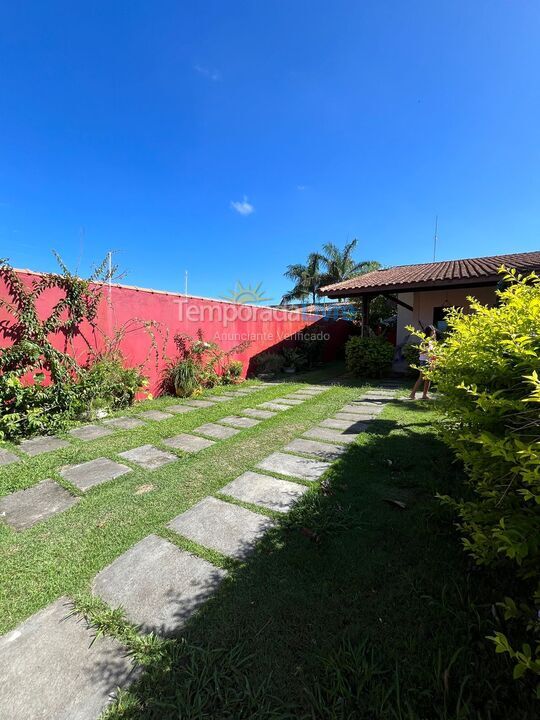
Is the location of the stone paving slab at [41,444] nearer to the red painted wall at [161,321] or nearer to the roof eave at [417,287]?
the red painted wall at [161,321]

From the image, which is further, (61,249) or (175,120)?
(175,120)

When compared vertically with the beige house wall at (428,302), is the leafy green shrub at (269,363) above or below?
below

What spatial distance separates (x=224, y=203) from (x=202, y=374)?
10.8 meters

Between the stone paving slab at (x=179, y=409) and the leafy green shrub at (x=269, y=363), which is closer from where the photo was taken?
the stone paving slab at (x=179, y=409)

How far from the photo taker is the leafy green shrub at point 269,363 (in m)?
9.54

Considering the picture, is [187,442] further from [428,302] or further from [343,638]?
[428,302]

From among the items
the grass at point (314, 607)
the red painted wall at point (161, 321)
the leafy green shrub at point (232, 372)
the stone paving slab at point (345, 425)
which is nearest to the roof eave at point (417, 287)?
the red painted wall at point (161, 321)

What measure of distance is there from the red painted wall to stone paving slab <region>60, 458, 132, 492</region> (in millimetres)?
2556

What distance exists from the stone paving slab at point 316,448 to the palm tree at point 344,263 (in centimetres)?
1919

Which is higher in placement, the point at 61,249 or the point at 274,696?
the point at 61,249

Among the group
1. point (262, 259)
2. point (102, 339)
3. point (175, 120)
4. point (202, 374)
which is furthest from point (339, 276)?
point (102, 339)

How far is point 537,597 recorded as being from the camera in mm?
1012

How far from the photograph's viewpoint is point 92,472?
307cm

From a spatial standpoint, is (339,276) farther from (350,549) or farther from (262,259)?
(350,549)
